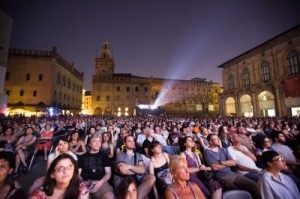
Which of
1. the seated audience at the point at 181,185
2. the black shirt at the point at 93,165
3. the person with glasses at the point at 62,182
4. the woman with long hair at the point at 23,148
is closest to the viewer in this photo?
the person with glasses at the point at 62,182

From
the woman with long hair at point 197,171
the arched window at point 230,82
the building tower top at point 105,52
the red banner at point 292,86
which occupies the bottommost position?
the woman with long hair at point 197,171

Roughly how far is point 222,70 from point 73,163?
4500cm

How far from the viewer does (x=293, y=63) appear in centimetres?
2458

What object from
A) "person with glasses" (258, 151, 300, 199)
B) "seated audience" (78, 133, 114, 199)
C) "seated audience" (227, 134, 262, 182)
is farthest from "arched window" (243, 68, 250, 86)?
"seated audience" (78, 133, 114, 199)

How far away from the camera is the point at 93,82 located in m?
54.4

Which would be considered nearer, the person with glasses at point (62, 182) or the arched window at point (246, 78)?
the person with glasses at point (62, 182)

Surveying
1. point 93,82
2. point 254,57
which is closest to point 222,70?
point 254,57

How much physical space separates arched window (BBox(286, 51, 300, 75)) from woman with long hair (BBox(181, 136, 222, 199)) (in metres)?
29.1

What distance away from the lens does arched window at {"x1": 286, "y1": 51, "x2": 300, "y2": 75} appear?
24.0 m

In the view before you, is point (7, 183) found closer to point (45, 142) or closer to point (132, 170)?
point (132, 170)

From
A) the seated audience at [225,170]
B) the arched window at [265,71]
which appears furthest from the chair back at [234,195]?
the arched window at [265,71]

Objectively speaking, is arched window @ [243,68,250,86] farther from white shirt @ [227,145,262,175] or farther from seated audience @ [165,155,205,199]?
seated audience @ [165,155,205,199]

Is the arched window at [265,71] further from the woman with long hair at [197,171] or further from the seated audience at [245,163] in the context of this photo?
the woman with long hair at [197,171]

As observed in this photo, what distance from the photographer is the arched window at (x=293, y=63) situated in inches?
946
